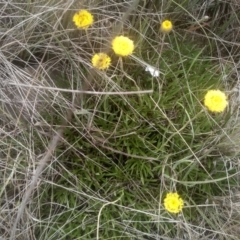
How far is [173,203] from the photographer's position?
1.07 meters

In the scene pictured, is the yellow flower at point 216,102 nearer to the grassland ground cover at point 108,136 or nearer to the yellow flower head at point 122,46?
the grassland ground cover at point 108,136

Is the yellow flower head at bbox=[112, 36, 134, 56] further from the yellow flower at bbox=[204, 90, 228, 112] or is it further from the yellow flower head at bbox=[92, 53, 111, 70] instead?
the yellow flower at bbox=[204, 90, 228, 112]

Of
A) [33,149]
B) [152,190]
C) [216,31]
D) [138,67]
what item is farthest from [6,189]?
[216,31]

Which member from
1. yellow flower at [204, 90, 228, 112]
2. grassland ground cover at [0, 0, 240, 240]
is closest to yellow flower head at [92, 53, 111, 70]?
grassland ground cover at [0, 0, 240, 240]

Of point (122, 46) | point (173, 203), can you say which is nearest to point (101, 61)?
point (122, 46)

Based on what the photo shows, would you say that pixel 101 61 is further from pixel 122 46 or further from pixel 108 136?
pixel 108 136

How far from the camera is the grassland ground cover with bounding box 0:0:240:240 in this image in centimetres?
112

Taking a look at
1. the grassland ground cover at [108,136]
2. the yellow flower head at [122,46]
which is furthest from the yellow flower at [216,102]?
the yellow flower head at [122,46]

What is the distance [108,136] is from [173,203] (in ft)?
0.80

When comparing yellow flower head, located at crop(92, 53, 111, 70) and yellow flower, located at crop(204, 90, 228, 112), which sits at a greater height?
yellow flower head, located at crop(92, 53, 111, 70)

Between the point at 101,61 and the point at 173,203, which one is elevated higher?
the point at 101,61

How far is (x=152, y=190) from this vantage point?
1.17m

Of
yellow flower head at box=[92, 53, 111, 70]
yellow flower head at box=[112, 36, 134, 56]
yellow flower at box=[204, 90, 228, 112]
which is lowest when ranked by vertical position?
yellow flower at box=[204, 90, 228, 112]

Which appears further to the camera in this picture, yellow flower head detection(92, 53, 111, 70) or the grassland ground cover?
the grassland ground cover
